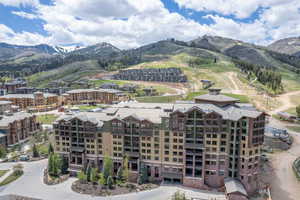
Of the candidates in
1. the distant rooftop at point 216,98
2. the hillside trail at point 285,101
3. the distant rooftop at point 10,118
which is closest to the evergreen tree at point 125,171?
the distant rooftop at point 216,98

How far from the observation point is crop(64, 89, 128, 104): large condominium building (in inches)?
6275

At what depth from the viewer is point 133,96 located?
543 ft

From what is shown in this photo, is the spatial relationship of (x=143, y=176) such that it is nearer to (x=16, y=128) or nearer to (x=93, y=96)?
(x=16, y=128)

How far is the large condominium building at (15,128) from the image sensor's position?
85188mm

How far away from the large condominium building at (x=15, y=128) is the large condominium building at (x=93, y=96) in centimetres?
6161

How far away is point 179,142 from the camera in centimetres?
6084

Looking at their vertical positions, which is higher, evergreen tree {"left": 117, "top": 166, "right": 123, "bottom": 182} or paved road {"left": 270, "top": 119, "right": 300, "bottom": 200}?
evergreen tree {"left": 117, "top": 166, "right": 123, "bottom": 182}

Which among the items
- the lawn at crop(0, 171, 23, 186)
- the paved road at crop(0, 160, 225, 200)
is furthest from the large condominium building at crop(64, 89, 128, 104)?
the paved road at crop(0, 160, 225, 200)

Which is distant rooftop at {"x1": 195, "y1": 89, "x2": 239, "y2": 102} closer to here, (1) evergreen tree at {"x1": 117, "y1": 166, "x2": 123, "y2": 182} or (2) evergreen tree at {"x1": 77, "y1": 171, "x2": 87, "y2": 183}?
(1) evergreen tree at {"x1": 117, "y1": 166, "x2": 123, "y2": 182}

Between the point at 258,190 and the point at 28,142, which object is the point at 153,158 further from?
the point at 28,142

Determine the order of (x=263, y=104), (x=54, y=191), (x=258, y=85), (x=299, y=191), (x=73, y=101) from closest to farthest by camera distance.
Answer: (x=54, y=191)
(x=299, y=191)
(x=263, y=104)
(x=73, y=101)
(x=258, y=85)

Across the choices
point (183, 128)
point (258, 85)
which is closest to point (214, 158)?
point (183, 128)

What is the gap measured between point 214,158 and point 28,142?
79.2 m

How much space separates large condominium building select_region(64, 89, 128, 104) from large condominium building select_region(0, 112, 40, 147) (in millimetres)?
61611
